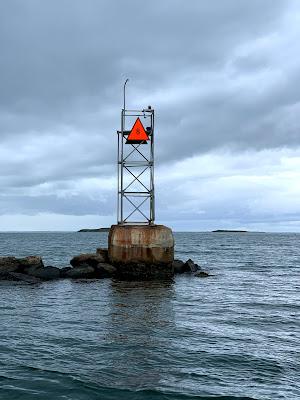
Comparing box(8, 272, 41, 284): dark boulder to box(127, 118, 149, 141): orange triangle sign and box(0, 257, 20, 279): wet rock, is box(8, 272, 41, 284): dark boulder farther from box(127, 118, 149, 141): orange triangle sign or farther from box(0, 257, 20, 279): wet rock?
box(127, 118, 149, 141): orange triangle sign

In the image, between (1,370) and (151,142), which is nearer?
(1,370)

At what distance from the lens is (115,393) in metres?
7.77

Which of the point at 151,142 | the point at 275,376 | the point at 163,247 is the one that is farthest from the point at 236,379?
the point at 151,142

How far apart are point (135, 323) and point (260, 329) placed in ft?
11.9

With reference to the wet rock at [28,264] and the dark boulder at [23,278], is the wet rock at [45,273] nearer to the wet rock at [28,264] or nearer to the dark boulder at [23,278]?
the wet rock at [28,264]

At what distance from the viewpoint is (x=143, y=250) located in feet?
→ 74.7

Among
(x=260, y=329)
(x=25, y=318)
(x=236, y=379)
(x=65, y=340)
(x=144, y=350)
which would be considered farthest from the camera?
(x=25, y=318)

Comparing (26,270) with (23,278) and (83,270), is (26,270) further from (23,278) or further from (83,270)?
(83,270)

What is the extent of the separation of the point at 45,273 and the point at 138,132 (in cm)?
920

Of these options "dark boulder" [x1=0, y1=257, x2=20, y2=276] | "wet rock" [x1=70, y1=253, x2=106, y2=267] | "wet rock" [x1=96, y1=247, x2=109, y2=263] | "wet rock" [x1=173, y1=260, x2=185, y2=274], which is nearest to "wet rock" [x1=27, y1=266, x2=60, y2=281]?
"dark boulder" [x1=0, y1=257, x2=20, y2=276]

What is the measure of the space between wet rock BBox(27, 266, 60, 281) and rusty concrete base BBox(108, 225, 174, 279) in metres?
3.86

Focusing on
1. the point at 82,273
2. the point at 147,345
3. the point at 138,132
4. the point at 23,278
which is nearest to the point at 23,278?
the point at 23,278

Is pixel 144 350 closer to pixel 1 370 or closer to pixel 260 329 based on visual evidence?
pixel 1 370

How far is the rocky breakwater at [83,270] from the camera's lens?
2297 cm
